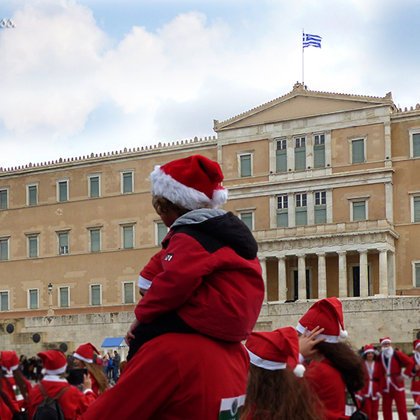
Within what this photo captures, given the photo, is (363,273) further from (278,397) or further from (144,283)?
(144,283)

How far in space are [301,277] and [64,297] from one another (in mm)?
15146

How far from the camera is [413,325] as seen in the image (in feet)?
106

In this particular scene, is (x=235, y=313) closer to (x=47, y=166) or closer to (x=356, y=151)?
(x=356, y=151)

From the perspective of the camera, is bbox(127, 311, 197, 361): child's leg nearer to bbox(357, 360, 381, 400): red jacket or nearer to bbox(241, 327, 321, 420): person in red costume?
bbox(241, 327, 321, 420): person in red costume

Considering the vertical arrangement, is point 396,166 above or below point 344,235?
above

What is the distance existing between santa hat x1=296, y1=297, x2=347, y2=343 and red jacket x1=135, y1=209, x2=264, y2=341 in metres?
2.27

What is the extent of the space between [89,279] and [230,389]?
146 ft

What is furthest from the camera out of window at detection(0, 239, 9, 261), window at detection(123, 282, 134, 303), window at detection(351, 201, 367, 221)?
window at detection(0, 239, 9, 261)

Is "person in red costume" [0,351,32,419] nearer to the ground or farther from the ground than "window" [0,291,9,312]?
farther from the ground

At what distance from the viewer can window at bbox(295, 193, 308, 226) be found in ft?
133

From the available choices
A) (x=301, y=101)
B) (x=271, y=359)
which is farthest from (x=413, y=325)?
(x=271, y=359)

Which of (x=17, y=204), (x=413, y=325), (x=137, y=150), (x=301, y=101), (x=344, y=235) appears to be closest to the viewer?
(x=413, y=325)

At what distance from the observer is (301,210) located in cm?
4066

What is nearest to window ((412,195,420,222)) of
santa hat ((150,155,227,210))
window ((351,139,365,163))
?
window ((351,139,365,163))
